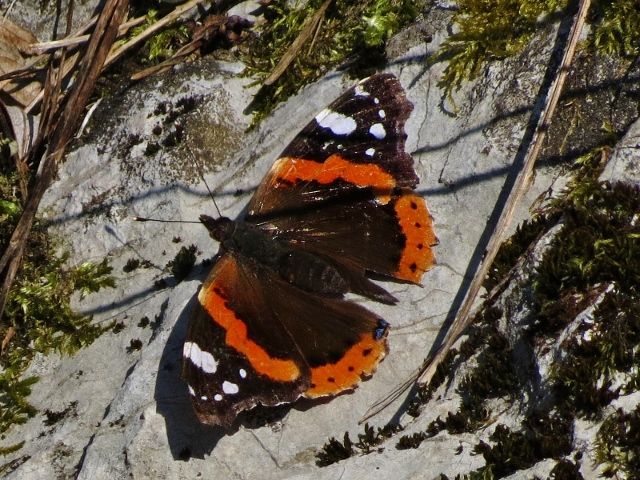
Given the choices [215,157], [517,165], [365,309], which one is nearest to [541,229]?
[517,165]

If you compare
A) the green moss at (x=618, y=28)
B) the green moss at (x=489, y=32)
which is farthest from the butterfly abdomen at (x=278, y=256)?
the green moss at (x=618, y=28)

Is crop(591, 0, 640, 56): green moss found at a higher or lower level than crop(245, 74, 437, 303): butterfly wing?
higher

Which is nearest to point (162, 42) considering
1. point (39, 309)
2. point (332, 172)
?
point (332, 172)

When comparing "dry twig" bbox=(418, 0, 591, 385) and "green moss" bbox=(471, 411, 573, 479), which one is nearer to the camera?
"green moss" bbox=(471, 411, 573, 479)

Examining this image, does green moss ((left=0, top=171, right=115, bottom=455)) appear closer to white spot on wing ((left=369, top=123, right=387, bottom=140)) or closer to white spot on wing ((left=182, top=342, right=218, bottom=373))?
white spot on wing ((left=182, top=342, right=218, bottom=373))

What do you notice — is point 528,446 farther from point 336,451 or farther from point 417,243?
point 417,243

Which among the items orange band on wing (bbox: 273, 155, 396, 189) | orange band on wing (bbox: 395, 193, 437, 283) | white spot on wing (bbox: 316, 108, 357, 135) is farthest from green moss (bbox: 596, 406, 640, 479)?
white spot on wing (bbox: 316, 108, 357, 135)

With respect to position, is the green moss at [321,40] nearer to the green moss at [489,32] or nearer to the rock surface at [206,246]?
the rock surface at [206,246]
